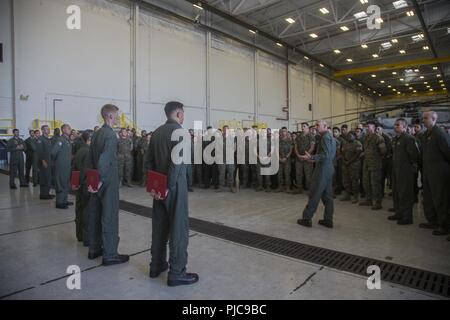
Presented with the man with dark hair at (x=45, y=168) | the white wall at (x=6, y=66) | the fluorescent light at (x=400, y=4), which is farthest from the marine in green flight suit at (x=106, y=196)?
the fluorescent light at (x=400, y=4)

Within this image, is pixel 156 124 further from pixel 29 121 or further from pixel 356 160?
pixel 356 160

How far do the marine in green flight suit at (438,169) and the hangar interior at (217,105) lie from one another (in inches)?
14.1

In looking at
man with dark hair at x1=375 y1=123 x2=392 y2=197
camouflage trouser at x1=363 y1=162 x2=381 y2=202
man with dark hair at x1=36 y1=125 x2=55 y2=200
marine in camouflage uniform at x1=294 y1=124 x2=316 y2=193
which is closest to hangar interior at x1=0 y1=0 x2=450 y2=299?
man with dark hair at x1=36 y1=125 x2=55 y2=200

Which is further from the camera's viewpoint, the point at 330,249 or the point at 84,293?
the point at 330,249

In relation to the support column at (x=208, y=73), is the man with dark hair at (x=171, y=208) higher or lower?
lower

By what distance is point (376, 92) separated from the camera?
33281 millimetres

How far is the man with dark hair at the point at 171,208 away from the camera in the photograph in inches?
104

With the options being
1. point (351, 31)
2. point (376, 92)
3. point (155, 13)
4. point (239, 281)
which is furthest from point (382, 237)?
point (376, 92)

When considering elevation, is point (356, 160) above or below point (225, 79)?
below

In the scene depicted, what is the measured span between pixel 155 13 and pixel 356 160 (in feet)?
33.3

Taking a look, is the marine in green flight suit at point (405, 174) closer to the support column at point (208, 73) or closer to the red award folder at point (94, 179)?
the red award folder at point (94, 179)

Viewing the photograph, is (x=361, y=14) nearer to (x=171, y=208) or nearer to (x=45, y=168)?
(x=45, y=168)
